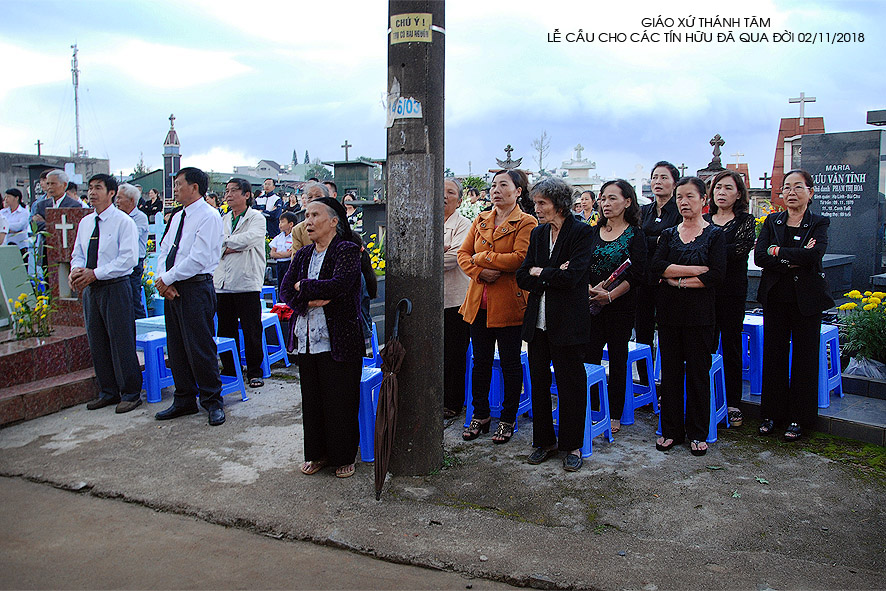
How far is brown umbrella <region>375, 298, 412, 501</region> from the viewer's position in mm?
4129

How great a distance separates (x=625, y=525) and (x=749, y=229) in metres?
2.75

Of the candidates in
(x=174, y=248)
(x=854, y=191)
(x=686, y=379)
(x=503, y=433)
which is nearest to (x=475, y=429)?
(x=503, y=433)

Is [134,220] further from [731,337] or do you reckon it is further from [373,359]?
[731,337]

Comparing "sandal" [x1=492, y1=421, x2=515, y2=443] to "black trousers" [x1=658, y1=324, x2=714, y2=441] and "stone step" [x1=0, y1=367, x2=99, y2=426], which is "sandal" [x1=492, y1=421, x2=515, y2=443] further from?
"stone step" [x1=0, y1=367, x2=99, y2=426]

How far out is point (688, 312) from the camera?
4840 mm

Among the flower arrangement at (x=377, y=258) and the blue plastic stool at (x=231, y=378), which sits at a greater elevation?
the flower arrangement at (x=377, y=258)

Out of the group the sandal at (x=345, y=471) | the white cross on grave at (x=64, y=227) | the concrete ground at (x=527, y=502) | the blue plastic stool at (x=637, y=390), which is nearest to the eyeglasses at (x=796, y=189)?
the blue plastic stool at (x=637, y=390)

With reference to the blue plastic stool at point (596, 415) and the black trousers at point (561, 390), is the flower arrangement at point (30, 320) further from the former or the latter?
the blue plastic stool at point (596, 415)

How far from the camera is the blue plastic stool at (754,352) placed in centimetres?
611

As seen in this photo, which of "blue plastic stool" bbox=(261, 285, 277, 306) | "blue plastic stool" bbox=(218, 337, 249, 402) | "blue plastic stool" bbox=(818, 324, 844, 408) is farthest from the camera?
"blue plastic stool" bbox=(261, 285, 277, 306)

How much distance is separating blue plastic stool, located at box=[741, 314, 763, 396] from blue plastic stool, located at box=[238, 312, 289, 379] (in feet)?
14.8

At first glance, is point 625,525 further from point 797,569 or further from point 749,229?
point 749,229

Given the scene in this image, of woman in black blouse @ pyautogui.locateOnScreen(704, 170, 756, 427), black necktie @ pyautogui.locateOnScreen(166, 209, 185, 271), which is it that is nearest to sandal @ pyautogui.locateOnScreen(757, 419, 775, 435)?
woman in black blouse @ pyautogui.locateOnScreen(704, 170, 756, 427)

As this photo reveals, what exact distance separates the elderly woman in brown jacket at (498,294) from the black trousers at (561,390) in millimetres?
374
